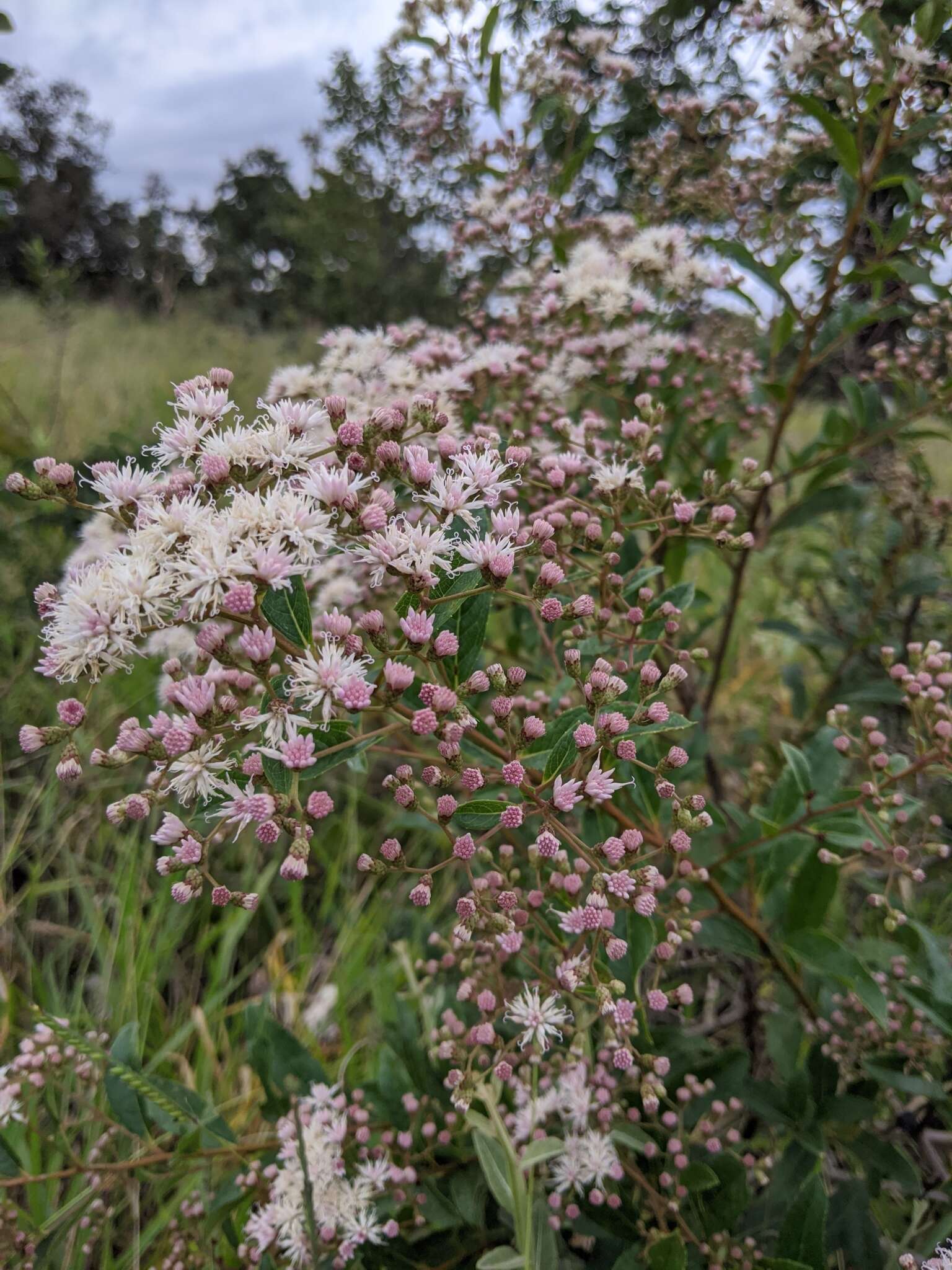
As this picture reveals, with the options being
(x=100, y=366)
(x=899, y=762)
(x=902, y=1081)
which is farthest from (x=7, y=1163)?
(x=100, y=366)

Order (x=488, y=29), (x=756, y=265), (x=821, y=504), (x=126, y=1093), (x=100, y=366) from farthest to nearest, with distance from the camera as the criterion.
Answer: (x=100, y=366), (x=821, y=504), (x=488, y=29), (x=756, y=265), (x=126, y=1093)

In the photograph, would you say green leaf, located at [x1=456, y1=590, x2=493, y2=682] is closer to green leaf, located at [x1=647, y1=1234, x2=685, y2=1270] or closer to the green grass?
green leaf, located at [x1=647, y1=1234, x2=685, y2=1270]

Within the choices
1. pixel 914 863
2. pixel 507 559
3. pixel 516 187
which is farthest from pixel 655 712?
pixel 516 187

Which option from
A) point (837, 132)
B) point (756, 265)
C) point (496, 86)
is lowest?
point (756, 265)

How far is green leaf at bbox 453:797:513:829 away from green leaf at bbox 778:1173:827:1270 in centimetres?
74

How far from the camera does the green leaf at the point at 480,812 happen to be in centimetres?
86

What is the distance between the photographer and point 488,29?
1747 mm

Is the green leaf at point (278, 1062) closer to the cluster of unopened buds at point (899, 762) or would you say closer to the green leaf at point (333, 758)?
the green leaf at point (333, 758)

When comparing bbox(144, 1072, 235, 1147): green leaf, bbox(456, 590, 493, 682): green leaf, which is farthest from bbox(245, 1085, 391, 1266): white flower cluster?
bbox(456, 590, 493, 682): green leaf

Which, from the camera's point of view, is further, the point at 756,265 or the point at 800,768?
the point at 756,265

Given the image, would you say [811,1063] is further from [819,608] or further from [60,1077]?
[819,608]

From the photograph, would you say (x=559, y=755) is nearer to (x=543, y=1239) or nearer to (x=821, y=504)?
(x=543, y=1239)

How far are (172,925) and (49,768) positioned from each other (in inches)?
35.6

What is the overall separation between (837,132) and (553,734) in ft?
4.16
